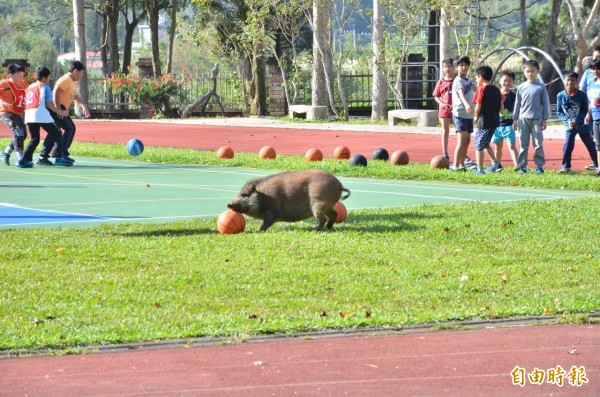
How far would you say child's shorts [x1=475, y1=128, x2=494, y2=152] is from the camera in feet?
61.6

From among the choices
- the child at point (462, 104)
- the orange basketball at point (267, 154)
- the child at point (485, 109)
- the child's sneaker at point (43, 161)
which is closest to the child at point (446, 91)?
the child at point (462, 104)

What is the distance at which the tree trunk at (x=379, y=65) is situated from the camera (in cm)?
3541

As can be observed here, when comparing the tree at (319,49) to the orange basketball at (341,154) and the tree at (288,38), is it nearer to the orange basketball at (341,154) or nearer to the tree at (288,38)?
the tree at (288,38)

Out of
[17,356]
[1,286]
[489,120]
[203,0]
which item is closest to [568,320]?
[17,356]

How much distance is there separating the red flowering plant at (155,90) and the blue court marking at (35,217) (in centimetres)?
2686

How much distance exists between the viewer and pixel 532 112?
19031 mm

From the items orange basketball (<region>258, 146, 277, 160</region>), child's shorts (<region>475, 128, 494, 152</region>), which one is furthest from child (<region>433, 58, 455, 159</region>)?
orange basketball (<region>258, 146, 277, 160</region>)

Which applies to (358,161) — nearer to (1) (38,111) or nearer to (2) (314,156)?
(2) (314,156)

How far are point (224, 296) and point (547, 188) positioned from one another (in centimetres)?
916

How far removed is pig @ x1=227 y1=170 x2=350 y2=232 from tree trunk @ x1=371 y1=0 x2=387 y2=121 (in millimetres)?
22862

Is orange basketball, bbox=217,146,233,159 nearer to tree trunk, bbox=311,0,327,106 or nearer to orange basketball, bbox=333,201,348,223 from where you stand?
orange basketball, bbox=333,201,348,223

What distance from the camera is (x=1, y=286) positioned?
997cm

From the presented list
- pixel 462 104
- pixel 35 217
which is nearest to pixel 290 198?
pixel 35 217

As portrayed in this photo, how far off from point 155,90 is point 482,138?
2503 cm
